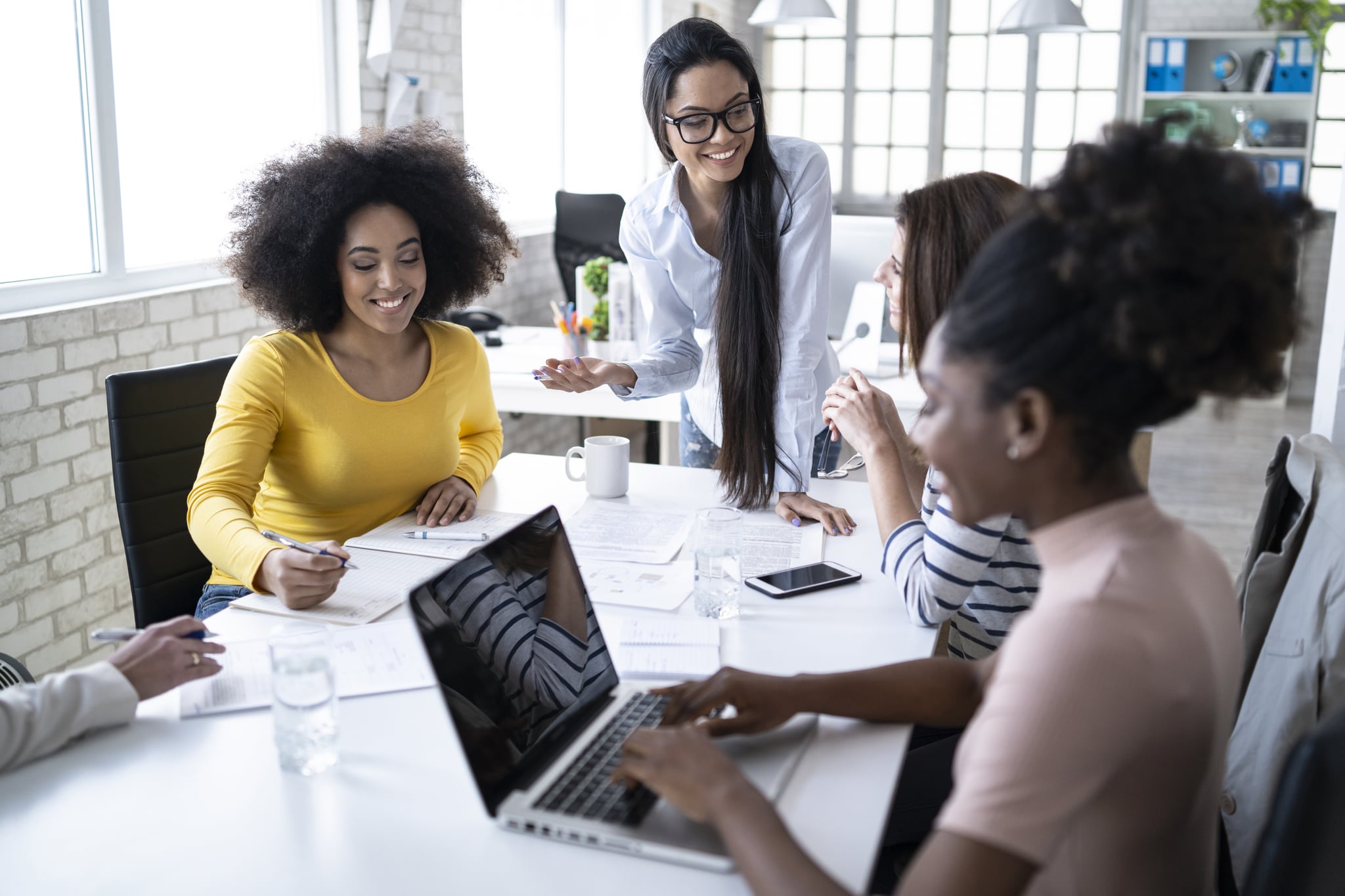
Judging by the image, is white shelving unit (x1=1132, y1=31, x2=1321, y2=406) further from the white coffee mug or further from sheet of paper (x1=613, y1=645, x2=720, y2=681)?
sheet of paper (x1=613, y1=645, x2=720, y2=681)

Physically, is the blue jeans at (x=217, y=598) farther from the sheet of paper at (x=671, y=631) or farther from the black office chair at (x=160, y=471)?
the sheet of paper at (x=671, y=631)

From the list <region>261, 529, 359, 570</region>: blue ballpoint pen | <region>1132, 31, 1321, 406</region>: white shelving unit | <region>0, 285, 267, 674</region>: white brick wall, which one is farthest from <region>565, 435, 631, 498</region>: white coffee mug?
<region>1132, 31, 1321, 406</region>: white shelving unit

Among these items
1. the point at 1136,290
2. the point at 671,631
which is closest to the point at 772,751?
the point at 671,631

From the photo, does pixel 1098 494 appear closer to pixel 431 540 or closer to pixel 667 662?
pixel 667 662

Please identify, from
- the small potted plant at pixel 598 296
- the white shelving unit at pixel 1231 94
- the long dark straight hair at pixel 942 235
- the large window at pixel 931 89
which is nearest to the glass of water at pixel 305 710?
the long dark straight hair at pixel 942 235

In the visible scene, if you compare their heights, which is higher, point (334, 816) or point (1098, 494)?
point (1098, 494)

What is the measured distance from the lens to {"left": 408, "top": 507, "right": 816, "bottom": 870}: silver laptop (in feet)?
3.16

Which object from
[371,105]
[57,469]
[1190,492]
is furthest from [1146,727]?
[1190,492]

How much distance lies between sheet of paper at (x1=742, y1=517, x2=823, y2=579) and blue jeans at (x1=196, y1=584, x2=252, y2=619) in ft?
2.55

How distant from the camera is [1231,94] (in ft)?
21.7

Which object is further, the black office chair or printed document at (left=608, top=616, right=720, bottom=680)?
the black office chair

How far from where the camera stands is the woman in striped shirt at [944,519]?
4.42ft

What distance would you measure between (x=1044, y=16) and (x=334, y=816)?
4926mm

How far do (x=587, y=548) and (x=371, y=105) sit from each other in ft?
8.00
